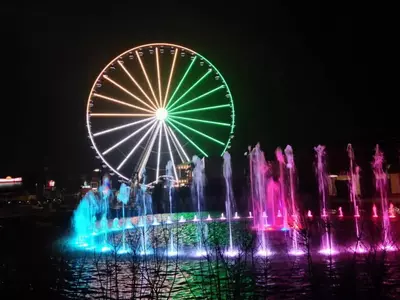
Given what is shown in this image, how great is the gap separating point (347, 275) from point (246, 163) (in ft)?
167

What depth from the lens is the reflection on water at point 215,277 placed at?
23.6ft

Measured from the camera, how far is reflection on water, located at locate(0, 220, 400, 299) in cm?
719

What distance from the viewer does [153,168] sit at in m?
39.7

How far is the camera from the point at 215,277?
8.83 meters

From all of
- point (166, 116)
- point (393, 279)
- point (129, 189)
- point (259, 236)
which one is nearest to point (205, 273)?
point (393, 279)

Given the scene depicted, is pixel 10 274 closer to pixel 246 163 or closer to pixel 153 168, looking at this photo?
pixel 153 168

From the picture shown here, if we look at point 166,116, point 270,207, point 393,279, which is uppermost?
point 166,116

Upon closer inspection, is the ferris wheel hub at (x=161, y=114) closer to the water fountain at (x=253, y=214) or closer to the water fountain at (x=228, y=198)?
the water fountain at (x=253, y=214)

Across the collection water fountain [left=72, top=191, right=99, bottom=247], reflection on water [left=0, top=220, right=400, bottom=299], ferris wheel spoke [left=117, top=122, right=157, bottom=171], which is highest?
ferris wheel spoke [left=117, top=122, right=157, bottom=171]

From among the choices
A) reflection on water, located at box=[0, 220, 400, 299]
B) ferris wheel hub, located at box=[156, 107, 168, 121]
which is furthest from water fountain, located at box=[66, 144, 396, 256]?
Answer: ferris wheel hub, located at box=[156, 107, 168, 121]

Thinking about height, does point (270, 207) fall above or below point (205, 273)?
above

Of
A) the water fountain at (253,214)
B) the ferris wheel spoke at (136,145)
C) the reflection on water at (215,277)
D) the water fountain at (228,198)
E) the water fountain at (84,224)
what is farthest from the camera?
the ferris wheel spoke at (136,145)

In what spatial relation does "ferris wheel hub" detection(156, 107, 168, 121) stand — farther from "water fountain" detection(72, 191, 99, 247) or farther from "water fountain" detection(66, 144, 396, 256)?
"water fountain" detection(72, 191, 99, 247)

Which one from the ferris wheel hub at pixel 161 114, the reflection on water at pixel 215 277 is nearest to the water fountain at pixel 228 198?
the reflection on water at pixel 215 277
